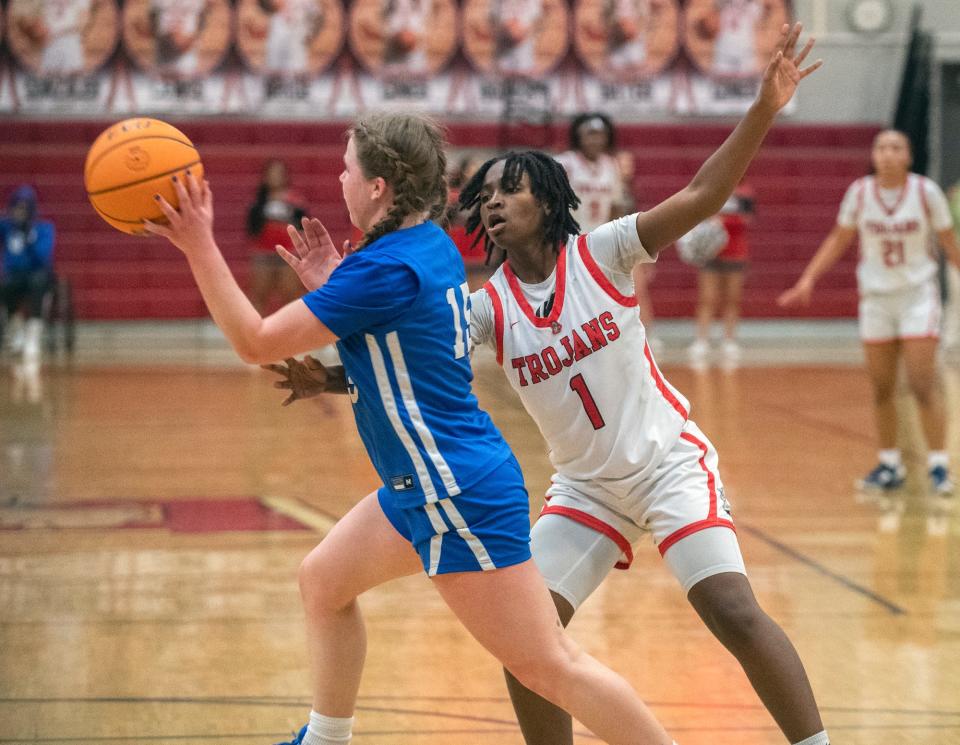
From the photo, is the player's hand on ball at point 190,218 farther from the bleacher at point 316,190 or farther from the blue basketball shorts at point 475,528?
the bleacher at point 316,190

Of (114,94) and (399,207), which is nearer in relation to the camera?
(399,207)

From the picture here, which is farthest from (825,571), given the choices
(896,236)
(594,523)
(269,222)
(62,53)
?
(62,53)

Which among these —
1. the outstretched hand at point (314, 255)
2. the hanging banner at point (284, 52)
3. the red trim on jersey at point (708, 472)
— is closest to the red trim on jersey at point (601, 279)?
the red trim on jersey at point (708, 472)

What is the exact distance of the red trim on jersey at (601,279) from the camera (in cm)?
354

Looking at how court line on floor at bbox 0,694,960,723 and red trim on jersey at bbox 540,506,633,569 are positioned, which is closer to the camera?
red trim on jersey at bbox 540,506,633,569

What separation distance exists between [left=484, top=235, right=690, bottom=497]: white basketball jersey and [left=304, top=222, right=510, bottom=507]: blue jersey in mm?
401

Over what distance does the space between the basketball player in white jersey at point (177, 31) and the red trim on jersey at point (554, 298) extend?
50.0 feet

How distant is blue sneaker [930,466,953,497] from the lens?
25.4 feet

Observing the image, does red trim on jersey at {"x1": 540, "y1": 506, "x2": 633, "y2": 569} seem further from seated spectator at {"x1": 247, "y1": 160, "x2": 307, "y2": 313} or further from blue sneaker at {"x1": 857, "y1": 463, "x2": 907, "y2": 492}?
seated spectator at {"x1": 247, "y1": 160, "x2": 307, "y2": 313}

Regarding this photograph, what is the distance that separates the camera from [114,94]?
17875mm

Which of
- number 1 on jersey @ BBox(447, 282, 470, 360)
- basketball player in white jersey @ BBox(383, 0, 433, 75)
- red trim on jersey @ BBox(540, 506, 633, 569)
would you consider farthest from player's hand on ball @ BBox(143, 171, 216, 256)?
basketball player in white jersey @ BBox(383, 0, 433, 75)

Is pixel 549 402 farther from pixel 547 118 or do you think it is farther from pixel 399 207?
pixel 547 118

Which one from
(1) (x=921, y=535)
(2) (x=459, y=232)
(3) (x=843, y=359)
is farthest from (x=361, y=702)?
(3) (x=843, y=359)

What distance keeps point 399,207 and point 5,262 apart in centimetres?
1239
